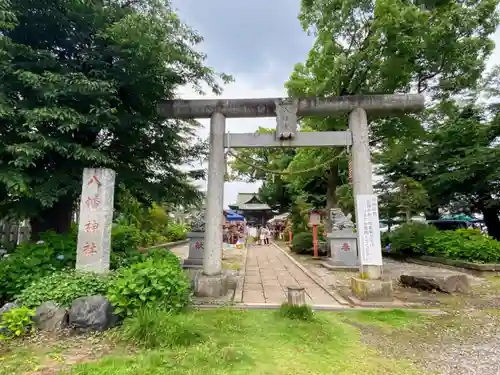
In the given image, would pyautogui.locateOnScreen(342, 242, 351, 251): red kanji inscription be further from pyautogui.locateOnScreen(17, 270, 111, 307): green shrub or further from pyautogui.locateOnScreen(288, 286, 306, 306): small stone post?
pyautogui.locateOnScreen(17, 270, 111, 307): green shrub

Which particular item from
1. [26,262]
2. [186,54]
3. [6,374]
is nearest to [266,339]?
[6,374]

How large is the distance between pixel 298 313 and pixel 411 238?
35.8 feet

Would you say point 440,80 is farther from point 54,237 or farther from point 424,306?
point 54,237

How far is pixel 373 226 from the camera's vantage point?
21.5 feet

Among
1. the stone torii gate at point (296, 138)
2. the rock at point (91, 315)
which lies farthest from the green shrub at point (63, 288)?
the stone torii gate at point (296, 138)

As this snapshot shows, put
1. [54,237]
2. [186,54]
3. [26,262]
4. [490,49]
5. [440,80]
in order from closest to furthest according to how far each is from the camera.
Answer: [26,262] → [54,237] → [186,54] → [490,49] → [440,80]

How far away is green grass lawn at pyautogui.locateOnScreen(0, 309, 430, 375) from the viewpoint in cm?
330

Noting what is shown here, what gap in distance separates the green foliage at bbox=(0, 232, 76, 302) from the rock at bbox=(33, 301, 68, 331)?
85 cm

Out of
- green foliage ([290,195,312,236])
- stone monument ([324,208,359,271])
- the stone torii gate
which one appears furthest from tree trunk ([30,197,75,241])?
green foliage ([290,195,312,236])

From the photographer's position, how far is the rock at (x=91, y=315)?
429 cm

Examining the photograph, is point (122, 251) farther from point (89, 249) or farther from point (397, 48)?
point (397, 48)

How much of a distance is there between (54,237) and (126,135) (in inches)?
103

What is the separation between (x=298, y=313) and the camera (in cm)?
500

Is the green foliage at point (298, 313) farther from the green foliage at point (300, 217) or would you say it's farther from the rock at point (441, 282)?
the green foliage at point (300, 217)
